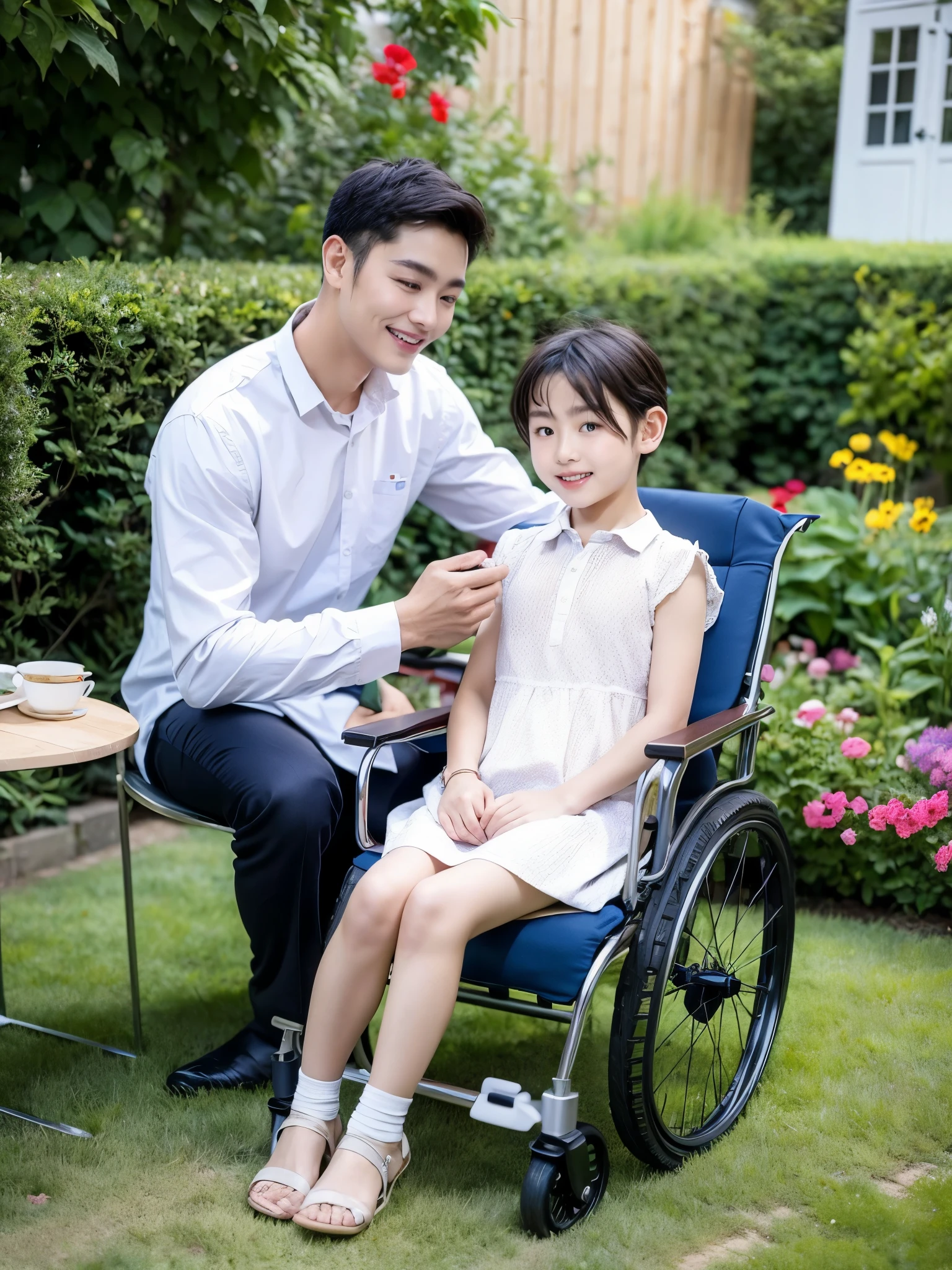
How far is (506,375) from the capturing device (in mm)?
4176

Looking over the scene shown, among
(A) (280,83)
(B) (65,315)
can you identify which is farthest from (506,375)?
(B) (65,315)

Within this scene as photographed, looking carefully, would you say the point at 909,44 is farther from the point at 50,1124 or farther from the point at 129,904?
the point at 50,1124

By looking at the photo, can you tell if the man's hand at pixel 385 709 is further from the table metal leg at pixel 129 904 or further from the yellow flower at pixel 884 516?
the yellow flower at pixel 884 516

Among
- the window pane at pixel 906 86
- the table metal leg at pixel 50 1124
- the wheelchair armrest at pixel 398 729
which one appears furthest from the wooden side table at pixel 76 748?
the window pane at pixel 906 86

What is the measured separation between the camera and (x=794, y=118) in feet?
28.5

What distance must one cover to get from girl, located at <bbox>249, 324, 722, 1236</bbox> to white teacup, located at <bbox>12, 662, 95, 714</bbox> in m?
0.57

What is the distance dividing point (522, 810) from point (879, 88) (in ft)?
20.2

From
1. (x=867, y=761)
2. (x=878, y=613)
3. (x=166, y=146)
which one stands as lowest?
(x=867, y=761)

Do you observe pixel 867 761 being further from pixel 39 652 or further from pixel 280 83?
pixel 280 83

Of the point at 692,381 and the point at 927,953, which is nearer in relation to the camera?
the point at 927,953

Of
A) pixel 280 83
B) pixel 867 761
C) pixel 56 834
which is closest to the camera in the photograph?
pixel 867 761

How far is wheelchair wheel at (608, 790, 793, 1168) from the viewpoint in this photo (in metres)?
1.81

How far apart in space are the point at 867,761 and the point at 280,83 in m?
2.37

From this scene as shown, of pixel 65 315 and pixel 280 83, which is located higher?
pixel 280 83
